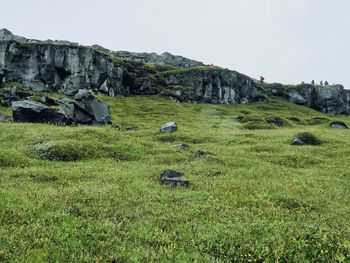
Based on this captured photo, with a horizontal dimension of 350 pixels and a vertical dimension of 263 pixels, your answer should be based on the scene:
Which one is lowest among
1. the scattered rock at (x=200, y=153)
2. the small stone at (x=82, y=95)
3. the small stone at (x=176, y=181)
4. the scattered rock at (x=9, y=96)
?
the scattered rock at (x=9, y=96)

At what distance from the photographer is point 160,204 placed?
19.2 metres

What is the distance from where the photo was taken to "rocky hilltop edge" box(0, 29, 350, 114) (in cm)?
12600

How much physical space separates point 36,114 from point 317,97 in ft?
495

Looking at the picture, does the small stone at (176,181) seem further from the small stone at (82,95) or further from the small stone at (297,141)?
the small stone at (82,95)

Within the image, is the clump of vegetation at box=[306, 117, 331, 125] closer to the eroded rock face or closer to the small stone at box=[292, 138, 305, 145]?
the eroded rock face

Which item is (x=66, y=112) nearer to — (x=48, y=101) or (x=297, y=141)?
(x=48, y=101)

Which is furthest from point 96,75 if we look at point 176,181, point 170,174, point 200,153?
point 176,181

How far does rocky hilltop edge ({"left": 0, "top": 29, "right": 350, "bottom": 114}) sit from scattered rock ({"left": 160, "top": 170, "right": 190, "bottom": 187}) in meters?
91.8

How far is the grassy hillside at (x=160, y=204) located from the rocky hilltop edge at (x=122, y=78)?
82747 mm

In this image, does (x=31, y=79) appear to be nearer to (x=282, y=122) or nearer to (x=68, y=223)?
(x=282, y=122)

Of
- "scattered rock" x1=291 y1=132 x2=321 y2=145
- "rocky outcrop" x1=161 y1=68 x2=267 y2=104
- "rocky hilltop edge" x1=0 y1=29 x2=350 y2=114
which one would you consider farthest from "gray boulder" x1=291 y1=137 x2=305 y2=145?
"rocky outcrop" x1=161 y1=68 x2=267 y2=104

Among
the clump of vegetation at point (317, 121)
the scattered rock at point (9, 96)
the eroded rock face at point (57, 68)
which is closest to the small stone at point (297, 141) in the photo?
the scattered rock at point (9, 96)

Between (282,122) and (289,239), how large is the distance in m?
92.5

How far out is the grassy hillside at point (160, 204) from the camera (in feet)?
43.4
